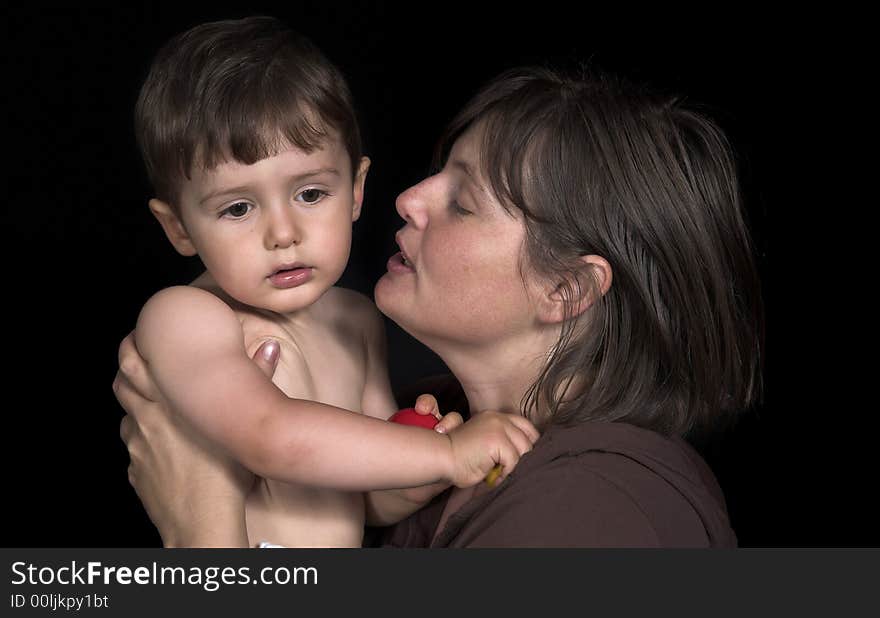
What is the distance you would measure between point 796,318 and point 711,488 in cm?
75

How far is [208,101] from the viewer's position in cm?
204

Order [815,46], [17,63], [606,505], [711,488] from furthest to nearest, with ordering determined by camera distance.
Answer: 1. [17,63]
2. [815,46]
3. [711,488]
4. [606,505]

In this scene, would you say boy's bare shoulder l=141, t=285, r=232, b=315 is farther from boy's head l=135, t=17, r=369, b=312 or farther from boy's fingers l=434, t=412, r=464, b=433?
boy's fingers l=434, t=412, r=464, b=433

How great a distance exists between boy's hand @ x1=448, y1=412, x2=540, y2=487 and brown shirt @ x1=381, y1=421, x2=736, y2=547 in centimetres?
3

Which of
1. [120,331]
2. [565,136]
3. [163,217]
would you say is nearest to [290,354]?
[163,217]

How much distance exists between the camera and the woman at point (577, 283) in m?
2.06

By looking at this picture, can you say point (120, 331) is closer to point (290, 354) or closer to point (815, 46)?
point (290, 354)

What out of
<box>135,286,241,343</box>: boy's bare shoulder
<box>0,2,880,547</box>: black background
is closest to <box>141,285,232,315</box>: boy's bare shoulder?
<box>135,286,241,343</box>: boy's bare shoulder

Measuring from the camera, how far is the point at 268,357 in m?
2.12

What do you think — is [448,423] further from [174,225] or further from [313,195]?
[174,225]

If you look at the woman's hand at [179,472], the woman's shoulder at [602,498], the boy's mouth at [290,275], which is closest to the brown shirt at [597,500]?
the woman's shoulder at [602,498]

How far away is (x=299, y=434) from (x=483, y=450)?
308 millimetres

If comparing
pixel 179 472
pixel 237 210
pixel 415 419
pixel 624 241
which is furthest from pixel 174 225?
pixel 624 241

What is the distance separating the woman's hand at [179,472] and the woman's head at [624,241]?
533mm
